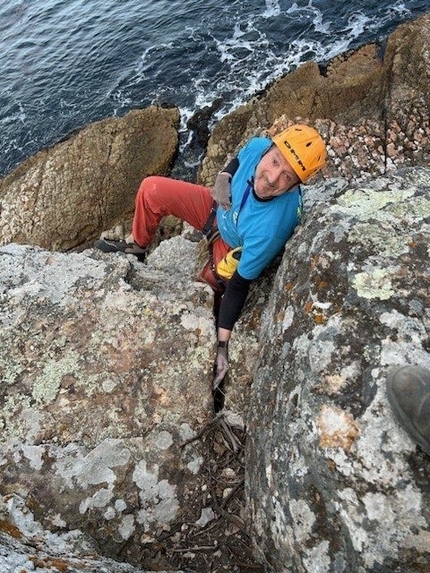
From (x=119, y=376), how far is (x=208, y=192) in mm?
2644

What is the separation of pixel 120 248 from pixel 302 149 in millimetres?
2769

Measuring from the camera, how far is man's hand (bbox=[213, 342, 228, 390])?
4.49 metres

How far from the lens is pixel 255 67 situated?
50.1 feet

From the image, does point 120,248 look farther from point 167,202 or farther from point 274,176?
point 274,176

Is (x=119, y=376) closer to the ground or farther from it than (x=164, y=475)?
farther from it

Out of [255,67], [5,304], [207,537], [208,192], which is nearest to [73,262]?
[5,304]

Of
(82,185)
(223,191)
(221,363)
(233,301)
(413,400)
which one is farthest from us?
(82,185)

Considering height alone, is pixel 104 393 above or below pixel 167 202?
below

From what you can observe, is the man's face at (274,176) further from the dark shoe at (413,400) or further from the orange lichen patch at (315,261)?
the dark shoe at (413,400)

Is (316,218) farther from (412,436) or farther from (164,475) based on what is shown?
(164,475)

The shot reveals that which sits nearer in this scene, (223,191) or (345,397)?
(345,397)

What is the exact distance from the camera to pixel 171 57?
1705cm

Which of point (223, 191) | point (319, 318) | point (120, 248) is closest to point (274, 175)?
point (223, 191)

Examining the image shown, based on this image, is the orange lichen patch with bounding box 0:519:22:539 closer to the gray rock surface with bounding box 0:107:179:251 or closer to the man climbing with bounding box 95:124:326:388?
the man climbing with bounding box 95:124:326:388
